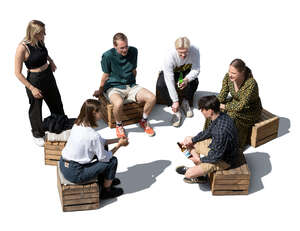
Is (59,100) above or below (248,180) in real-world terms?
above

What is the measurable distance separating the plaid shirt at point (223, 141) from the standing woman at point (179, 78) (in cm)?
174

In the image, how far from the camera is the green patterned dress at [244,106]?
759 centimetres

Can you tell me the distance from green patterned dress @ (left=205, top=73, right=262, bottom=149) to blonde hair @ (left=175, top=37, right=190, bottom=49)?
0.82 meters

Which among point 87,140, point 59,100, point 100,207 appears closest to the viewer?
point 87,140

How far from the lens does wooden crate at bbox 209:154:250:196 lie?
688 cm

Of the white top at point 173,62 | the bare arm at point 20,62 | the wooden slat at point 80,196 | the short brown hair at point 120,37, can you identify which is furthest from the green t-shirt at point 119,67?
the wooden slat at point 80,196

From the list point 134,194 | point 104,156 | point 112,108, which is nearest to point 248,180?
point 134,194

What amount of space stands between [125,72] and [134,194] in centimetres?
226

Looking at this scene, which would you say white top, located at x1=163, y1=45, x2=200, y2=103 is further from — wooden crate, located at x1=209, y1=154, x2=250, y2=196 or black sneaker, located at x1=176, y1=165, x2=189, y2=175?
wooden crate, located at x1=209, y1=154, x2=250, y2=196

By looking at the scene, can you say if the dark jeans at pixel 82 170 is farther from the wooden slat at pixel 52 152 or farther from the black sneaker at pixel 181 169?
the black sneaker at pixel 181 169

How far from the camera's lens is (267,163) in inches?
304

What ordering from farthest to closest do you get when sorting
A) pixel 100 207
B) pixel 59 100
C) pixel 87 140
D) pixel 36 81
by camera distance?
pixel 59 100 → pixel 36 81 → pixel 100 207 → pixel 87 140

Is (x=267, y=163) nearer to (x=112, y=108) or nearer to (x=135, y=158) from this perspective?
(x=135, y=158)

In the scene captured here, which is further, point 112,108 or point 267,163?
point 112,108
